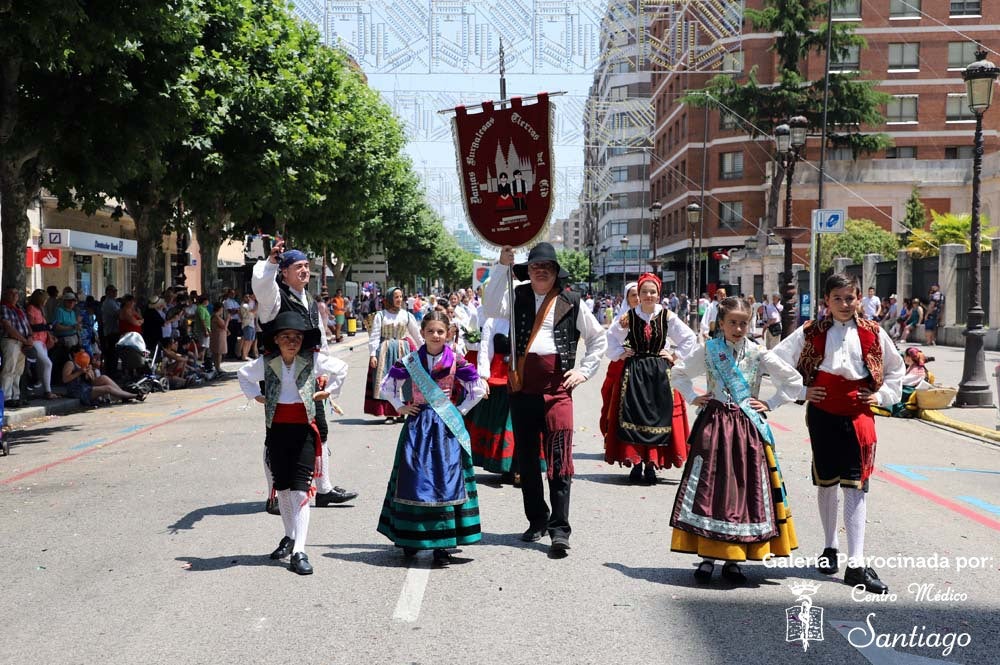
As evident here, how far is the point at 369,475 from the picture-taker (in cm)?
948

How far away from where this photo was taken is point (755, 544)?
5684 mm

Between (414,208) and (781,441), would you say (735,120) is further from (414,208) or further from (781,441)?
(781,441)

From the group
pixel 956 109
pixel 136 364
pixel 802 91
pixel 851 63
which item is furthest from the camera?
pixel 851 63

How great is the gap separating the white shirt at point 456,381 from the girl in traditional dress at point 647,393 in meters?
3.03

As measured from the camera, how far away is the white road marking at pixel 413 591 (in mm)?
5219

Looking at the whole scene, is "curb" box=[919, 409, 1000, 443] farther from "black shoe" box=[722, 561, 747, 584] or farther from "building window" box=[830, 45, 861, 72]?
"building window" box=[830, 45, 861, 72]

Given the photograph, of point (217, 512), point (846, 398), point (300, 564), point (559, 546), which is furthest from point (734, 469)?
point (217, 512)

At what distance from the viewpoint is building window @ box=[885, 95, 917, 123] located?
57250 millimetres

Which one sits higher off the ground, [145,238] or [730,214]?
[730,214]

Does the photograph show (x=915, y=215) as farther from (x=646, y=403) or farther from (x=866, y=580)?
(x=866, y=580)

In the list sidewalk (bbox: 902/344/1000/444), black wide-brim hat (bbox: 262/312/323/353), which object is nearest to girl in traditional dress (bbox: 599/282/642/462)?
black wide-brim hat (bbox: 262/312/323/353)

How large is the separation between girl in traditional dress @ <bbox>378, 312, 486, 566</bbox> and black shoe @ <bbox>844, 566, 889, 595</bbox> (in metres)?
2.18

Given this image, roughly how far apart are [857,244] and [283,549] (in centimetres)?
4118

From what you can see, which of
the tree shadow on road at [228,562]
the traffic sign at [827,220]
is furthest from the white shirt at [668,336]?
the traffic sign at [827,220]
